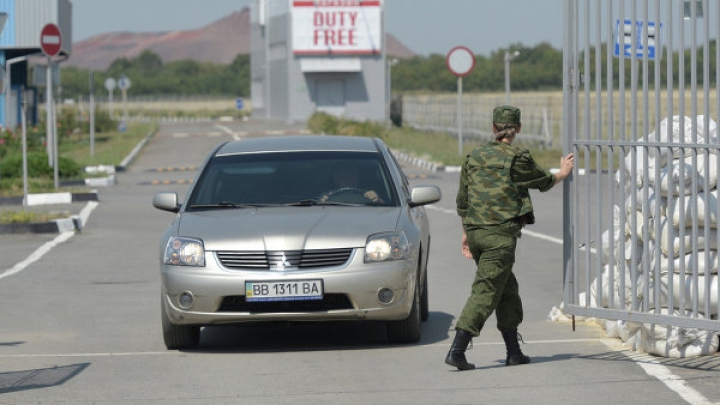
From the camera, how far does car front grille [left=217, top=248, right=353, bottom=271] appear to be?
32.2 ft

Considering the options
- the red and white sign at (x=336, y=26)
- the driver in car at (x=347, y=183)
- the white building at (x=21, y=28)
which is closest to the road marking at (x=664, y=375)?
the driver in car at (x=347, y=183)

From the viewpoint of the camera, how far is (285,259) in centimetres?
982

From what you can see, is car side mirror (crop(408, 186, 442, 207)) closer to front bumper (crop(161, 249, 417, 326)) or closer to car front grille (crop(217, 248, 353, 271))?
front bumper (crop(161, 249, 417, 326))

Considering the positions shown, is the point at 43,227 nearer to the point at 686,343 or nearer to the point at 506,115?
the point at 506,115

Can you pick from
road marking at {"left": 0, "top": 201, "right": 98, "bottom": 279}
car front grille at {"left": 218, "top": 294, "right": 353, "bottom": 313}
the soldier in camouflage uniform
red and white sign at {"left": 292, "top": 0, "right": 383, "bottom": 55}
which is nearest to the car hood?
car front grille at {"left": 218, "top": 294, "right": 353, "bottom": 313}

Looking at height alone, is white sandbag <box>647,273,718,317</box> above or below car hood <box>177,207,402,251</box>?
below

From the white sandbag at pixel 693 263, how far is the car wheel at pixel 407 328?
166 cm

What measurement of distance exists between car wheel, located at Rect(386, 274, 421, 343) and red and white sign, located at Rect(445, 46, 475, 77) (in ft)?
102

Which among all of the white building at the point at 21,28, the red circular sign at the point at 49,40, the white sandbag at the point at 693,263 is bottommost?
the white sandbag at the point at 693,263

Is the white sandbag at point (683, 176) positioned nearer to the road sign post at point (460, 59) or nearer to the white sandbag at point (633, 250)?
the white sandbag at point (633, 250)

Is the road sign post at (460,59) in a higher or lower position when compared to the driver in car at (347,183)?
higher

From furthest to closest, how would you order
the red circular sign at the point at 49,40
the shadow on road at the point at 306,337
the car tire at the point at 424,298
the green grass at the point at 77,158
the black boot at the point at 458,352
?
1. the red circular sign at the point at 49,40
2. the green grass at the point at 77,158
3. the car tire at the point at 424,298
4. the shadow on road at the point at 306,337
5. the black boot at the point at 458,352

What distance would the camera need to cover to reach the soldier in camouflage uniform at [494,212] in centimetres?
898

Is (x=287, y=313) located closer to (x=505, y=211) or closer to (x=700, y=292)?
(x=505, y=211)
